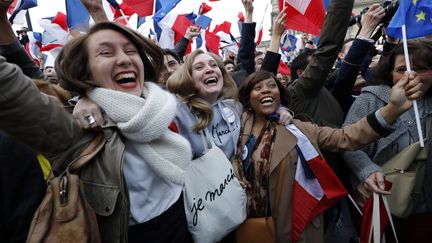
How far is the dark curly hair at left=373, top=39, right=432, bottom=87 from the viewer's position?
236 centimetres

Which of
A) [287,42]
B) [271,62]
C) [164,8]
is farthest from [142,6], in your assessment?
[287,42]

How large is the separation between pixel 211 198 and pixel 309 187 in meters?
0.85

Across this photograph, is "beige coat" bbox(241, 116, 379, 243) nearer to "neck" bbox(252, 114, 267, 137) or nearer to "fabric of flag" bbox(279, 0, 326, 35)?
"neck" bbox(252, 114, 267, 137)

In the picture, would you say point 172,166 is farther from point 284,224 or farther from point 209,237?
point 284,224

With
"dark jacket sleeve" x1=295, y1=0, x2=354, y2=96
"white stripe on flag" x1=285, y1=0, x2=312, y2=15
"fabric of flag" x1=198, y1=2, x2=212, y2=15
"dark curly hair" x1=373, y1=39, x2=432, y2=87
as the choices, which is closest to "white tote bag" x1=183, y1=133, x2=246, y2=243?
"dark jacket sleeve" x1=295, y1=0, x2=354, y2=96

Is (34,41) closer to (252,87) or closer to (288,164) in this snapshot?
(252,87)

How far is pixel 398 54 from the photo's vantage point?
8.34 ft

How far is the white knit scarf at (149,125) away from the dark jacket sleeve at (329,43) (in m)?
1.60

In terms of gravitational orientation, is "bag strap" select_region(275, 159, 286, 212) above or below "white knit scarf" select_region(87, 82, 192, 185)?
below

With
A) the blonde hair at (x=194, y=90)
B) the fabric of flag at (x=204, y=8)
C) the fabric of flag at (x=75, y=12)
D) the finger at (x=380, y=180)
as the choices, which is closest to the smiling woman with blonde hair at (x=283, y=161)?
the finger at (x=380, y=180)

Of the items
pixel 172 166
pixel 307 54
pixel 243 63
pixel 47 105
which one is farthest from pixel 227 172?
pixel 307 54

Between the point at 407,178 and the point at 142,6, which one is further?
the point at 142,6

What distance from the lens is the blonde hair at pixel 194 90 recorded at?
229 centimetres

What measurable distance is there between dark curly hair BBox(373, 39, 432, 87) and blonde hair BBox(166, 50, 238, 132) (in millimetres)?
1128
